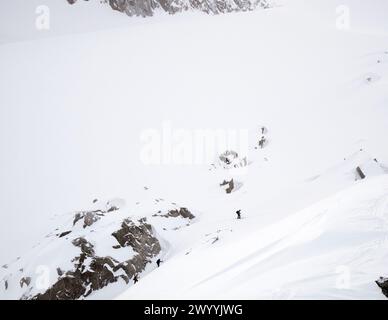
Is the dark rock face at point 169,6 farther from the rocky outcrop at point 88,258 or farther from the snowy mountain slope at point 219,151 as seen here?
the rocky outcrop at point 88,258

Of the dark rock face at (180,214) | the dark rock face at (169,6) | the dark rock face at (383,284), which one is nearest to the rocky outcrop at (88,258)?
the dark rock face at (180,214)

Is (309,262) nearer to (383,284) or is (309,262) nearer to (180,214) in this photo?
(383,284)

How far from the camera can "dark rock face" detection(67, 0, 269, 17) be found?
67.8 metres

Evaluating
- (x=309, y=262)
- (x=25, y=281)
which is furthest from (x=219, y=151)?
(x=309, y=262)

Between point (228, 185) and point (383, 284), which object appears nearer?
point (383, 284)

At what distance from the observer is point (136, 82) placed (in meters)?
41.4

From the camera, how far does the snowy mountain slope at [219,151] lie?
8156 mm

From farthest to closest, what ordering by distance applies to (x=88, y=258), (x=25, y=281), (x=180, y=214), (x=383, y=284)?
1. (x=180, y=214)
2. (x=88, y=258)
3. (x=25, y=281)
4. (x=383, y=284)

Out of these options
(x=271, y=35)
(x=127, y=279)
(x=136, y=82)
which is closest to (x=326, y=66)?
(x=271, y=35)

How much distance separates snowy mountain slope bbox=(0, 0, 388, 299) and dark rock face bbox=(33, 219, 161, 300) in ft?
2.00

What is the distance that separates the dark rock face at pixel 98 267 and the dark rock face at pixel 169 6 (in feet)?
201

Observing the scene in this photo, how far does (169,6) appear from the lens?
7194 cm

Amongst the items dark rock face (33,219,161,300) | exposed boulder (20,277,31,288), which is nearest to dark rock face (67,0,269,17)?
dark rock face (33,219,161,300)

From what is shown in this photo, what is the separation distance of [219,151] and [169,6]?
54939 millimetres
